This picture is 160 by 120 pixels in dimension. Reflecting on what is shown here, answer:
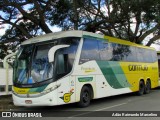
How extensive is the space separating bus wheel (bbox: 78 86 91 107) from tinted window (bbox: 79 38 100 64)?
4.01 ft

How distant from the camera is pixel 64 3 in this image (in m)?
20.3

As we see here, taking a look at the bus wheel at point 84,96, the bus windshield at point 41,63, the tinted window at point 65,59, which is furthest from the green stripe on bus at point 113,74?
the bus windshield at point 41,63

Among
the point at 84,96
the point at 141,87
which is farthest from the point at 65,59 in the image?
the point at 141,87

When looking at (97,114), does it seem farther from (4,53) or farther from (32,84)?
(4,53)

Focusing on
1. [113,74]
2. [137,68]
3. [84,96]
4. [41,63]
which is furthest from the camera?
[137,68]

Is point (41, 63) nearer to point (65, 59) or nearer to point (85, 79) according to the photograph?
point (65, 59)

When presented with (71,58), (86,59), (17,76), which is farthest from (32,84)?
(86,59)

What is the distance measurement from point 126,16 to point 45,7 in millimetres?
4989

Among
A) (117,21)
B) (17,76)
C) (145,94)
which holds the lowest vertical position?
(145,94)

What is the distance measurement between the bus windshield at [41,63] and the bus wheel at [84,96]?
141cm

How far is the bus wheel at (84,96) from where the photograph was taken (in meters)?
13.8

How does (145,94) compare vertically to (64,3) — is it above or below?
below

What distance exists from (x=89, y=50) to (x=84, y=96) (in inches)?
80.8

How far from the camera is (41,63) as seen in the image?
12.7 metres
